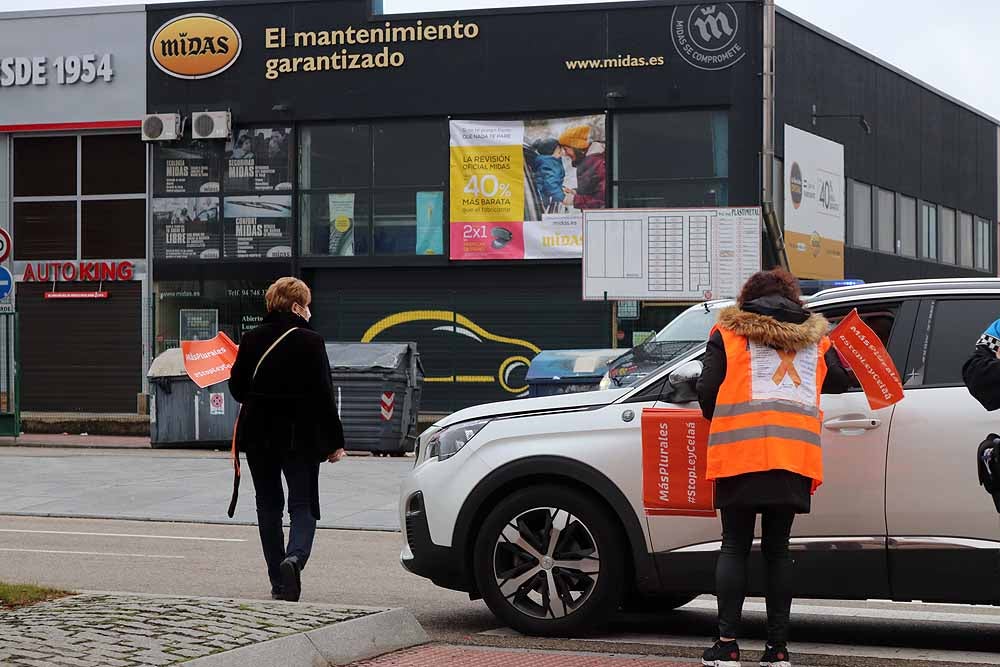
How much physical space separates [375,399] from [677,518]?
15060 millimetres

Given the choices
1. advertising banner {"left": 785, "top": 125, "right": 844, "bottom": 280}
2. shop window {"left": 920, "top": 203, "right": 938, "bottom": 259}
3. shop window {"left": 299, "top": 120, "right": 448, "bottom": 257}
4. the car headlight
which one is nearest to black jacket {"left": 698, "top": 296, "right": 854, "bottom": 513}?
the car headlight

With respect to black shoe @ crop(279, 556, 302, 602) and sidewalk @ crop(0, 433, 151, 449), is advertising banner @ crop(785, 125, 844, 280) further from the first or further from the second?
black shoe @ crop(279, 556, 302, 602)

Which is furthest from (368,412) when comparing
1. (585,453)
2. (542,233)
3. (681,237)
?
(585,453)

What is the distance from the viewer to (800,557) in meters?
7.05

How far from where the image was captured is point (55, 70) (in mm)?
30953

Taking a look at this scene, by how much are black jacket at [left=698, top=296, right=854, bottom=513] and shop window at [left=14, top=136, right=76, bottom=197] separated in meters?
26.8

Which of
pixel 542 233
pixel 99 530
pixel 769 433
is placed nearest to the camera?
pixel 769 433

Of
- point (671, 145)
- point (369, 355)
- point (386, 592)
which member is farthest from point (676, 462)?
point (671, 145)

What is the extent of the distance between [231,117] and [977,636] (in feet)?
79.9

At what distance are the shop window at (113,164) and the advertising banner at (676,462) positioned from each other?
25.2m

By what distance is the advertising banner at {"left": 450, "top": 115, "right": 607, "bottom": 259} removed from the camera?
2853 centimetres

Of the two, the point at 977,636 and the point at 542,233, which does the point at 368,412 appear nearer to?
the point at 542,233

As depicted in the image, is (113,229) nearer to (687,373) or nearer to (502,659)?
(687,373)

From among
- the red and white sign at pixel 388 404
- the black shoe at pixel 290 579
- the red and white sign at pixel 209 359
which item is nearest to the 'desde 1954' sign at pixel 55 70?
the red and white sign at pixel 388 404
